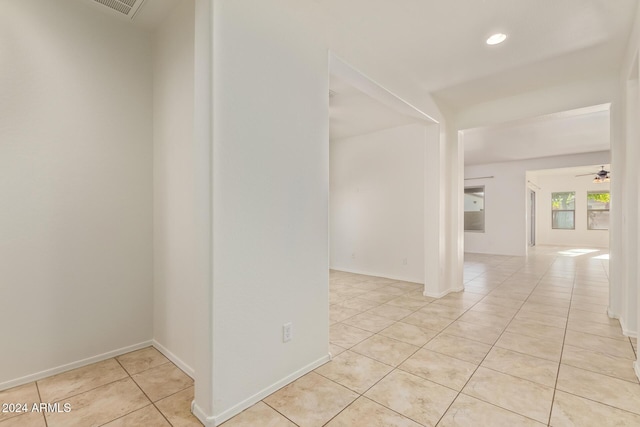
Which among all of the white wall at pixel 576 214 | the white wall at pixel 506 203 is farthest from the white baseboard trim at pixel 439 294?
A: the white wall at pixel 576 214

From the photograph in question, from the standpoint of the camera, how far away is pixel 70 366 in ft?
7.17

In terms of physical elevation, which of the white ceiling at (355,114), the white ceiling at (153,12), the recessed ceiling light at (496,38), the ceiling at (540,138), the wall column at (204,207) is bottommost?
the wall column at (204,207)

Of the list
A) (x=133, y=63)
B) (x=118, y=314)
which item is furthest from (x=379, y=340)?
(x=133, y=63)

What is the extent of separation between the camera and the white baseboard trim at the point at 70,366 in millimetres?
1961

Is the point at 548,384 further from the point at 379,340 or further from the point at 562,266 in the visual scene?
the point at 562,266

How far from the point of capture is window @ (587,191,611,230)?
10.0m

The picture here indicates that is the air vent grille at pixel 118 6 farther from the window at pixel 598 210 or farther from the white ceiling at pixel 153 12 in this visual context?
the window at pixel 598 210

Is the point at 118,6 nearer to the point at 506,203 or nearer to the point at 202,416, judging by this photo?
the point at 202,416

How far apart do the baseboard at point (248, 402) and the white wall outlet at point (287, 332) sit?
260mm

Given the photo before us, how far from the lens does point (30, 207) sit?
6.67ft

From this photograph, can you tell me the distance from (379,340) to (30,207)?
2.91m

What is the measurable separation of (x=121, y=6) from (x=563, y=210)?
45.0ft

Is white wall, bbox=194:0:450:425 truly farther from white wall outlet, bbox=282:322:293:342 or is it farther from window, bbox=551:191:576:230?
window, bbox=551:191:576:230

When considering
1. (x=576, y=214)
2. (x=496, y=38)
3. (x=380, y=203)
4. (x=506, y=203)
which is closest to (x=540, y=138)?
(x=506, y=203)
